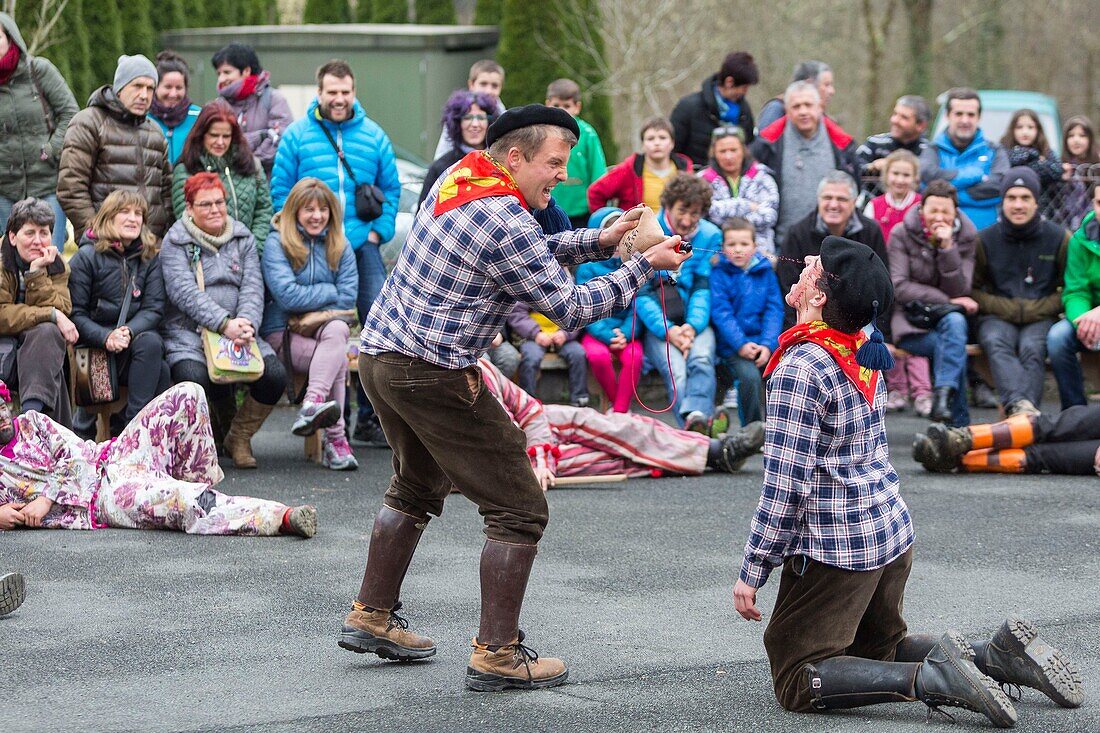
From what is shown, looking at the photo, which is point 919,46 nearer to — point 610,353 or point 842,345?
point 610,353

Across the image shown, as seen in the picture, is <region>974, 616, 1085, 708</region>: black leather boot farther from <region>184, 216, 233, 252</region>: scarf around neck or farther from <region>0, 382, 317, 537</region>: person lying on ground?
<region>184, 216, 233, 252</region>: scarf around neck

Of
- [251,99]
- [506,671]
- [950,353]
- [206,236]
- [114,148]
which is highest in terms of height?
[251,99]

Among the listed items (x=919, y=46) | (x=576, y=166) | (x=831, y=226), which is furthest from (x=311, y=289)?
(x=919, y=46)

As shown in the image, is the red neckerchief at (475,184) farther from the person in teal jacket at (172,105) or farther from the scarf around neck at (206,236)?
the person in teal jacket at (172,105)

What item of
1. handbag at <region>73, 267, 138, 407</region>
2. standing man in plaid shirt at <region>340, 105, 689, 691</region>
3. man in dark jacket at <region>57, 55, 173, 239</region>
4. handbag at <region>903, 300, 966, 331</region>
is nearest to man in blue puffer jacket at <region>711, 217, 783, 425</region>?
handbag at <region>903, 300, 966, 331</region>

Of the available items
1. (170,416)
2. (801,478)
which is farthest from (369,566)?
(170,416)

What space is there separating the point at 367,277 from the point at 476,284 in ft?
17.1

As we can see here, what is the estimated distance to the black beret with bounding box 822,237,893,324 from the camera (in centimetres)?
467

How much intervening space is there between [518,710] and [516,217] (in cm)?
154

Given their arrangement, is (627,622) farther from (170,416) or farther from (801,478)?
(170,416)

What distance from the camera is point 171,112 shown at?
10109mm

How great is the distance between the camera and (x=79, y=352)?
8875 millimetres

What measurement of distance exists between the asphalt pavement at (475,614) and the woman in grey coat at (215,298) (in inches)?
25.9

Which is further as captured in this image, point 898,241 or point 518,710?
point 898,241
